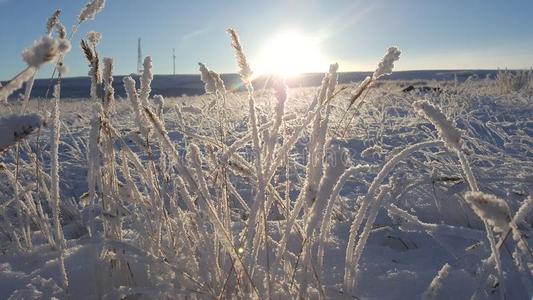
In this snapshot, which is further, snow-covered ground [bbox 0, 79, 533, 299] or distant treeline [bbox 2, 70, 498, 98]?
distant treeline [bbox 2, 70, 498, 98]

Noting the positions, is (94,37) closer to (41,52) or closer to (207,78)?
(207,78)

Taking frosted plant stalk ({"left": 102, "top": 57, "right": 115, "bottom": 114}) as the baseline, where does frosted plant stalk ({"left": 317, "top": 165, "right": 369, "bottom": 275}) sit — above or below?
below

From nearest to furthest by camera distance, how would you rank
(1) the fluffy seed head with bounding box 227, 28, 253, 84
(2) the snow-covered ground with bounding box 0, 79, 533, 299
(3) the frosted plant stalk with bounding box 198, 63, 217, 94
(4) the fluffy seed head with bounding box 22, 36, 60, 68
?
(4) the fluffy seed head with bounding box 22, 36, 60, 68 < (1) the fluffy seed head with bounding box 227, 28, 253, 84 < (2) the snow-covered ground with bounding box 0, 79, 533, 299 < (3) the frosted plant stalk with bounding box 198, 63, 217, 94

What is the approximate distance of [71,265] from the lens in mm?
1101

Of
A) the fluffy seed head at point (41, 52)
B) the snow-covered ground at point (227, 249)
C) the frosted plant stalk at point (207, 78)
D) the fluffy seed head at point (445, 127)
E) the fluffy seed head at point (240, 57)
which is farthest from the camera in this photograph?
the frosted plant stalk at point (207, 78)

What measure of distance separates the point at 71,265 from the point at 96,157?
1.34ft

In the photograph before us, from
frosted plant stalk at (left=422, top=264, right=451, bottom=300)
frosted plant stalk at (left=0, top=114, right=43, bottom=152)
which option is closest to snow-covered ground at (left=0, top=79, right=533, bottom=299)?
frosted plant stalk at (left=422, top=264, right=451, bottom=300)

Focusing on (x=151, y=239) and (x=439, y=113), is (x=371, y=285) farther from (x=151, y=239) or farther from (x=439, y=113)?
(x=439, y=113)

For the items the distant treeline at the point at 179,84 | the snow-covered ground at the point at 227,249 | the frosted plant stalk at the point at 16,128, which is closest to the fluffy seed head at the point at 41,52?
the frosted plant stalk at the point at 16,128

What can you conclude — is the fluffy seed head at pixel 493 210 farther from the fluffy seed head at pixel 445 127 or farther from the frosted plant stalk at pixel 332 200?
the frosted plant stalk at pixel 332 200

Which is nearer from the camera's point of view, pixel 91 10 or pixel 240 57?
Result: pixel 240 57

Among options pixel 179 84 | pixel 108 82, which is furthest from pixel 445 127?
pixel 179 84

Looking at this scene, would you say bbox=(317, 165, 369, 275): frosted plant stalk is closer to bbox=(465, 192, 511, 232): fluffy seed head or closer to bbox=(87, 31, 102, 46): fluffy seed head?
bbox=(465, 192, 511, 232): fluffy seed head

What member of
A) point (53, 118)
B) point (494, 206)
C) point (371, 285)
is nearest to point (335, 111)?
point (371, 285)
